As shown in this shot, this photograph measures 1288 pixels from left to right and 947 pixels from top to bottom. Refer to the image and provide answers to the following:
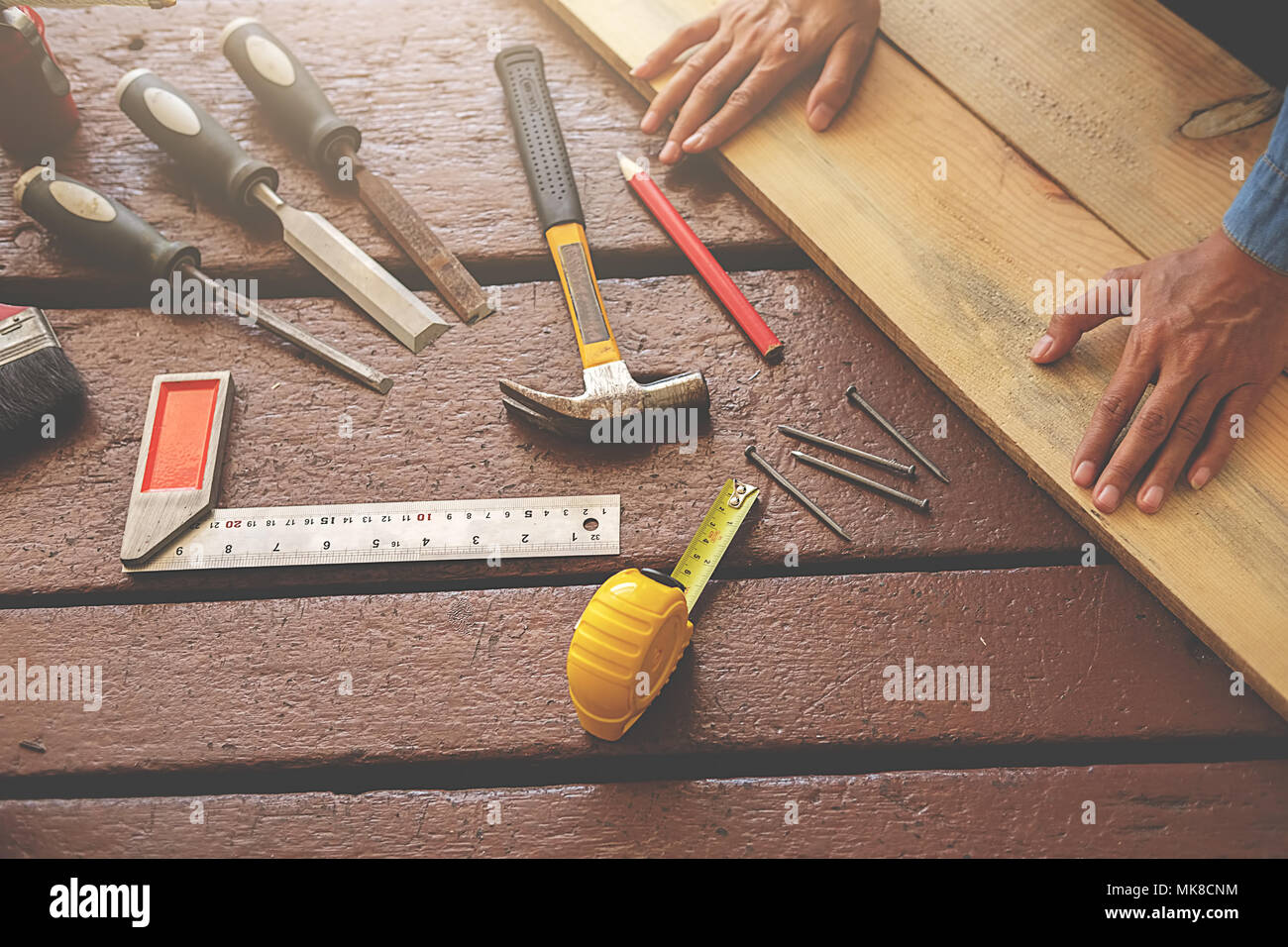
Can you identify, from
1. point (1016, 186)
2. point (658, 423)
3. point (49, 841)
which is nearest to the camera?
point (49, 841)

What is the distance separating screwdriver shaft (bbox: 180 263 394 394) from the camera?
121 cm

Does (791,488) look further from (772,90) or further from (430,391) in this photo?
(772,90)

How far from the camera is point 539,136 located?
→ 1.36 metres

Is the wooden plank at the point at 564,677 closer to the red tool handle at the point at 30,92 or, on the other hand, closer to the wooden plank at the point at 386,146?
the wooden plank at the point at 386,146

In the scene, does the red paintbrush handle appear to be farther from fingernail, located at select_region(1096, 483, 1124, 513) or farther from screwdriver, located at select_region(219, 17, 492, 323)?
fingernail, located at select_region(1096, 483, 1124, 513)

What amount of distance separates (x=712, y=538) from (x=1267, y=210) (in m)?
0.74

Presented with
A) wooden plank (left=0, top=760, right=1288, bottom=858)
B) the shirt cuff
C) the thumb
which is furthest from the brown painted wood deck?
the shirt cuff

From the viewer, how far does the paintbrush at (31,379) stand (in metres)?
1.12

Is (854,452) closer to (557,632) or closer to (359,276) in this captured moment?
(557,632)

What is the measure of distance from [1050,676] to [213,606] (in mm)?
1001

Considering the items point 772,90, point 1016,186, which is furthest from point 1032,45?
point 772,90

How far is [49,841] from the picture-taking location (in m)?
0.97

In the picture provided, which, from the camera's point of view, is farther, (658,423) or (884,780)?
(658,423)

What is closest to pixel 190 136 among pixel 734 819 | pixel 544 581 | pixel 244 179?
pixel 244 179
